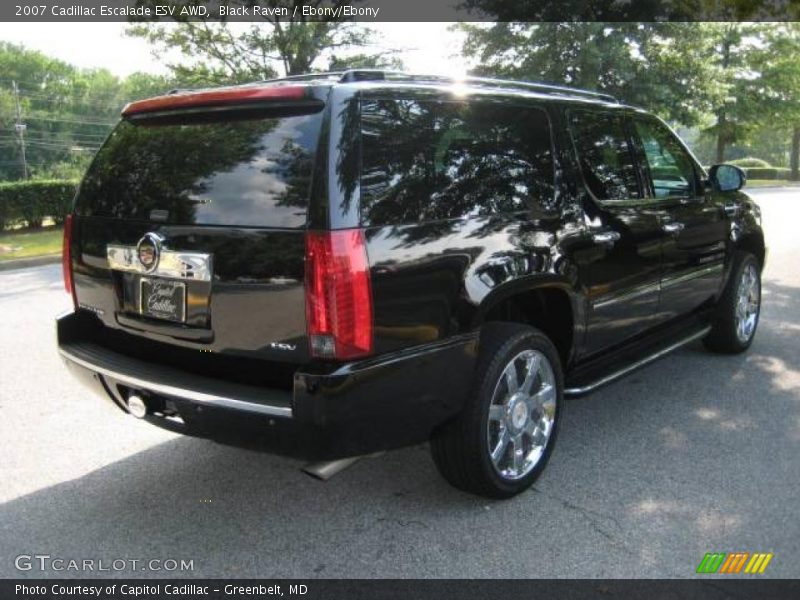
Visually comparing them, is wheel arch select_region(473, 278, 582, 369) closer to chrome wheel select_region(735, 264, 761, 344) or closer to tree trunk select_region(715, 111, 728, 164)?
chrome wheel select_region(735, 264, 761, 344)

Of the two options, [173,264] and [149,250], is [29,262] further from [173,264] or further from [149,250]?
[173,264]

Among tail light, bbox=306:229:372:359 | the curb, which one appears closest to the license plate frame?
tail light, bbox=306:229:372:359

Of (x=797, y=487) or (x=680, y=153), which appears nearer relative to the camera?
(x=797, y=487)

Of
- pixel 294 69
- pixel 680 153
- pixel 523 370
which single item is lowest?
pixel 523 370

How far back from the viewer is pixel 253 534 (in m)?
3.11

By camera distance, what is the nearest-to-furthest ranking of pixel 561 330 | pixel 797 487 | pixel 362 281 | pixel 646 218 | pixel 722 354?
pixel 362 281
pixel 797 487
pixel 561 330
pixel 646 218
pixel 722 354

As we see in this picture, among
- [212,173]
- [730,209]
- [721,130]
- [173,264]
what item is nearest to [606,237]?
[730,209]

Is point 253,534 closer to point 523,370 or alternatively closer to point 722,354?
point 523,370

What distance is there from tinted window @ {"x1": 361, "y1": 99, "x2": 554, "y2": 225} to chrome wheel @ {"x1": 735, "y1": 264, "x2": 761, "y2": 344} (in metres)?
2.74

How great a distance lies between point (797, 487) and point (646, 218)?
166cm

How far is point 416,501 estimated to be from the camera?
133 inches

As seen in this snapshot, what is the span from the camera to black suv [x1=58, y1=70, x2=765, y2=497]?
8.75ft

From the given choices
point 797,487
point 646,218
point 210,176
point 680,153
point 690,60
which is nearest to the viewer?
point 210,176

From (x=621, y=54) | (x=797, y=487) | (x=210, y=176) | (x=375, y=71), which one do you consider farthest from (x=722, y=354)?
(x=621, y=54)
